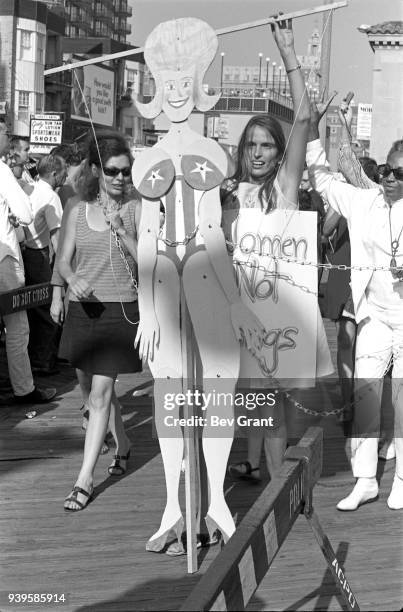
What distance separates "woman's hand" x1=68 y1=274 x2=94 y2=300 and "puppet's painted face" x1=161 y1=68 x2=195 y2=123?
45.0 inches

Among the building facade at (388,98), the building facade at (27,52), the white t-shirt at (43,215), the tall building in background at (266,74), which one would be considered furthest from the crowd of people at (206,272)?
the building facade at (27,52)

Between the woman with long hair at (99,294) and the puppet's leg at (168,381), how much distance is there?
2.32 ft

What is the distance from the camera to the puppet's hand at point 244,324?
4410 mm

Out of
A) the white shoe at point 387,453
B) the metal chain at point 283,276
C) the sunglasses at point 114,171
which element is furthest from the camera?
the white shoe at point 387,453

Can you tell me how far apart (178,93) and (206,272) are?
28.2 inches

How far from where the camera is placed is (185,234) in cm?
443

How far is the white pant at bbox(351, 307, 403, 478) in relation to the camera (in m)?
5.33

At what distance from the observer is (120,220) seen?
17.3ft

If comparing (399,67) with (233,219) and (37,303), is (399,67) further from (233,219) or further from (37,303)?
(233,219)

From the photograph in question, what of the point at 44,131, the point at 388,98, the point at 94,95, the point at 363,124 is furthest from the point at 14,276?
the point at 388,98

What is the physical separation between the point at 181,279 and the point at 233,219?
47 centimetres

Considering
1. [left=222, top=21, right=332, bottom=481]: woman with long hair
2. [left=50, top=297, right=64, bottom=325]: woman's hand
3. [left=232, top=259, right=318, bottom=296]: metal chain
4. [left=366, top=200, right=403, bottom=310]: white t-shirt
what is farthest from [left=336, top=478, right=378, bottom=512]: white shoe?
[left=50, top=297, right=64, bottom=325]: woman's hand

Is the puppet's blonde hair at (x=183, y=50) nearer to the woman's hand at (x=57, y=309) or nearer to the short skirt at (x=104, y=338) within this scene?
the short skirt at (x=104, y=338)

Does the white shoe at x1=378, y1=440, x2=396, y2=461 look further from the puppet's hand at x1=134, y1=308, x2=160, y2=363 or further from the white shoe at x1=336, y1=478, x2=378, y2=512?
the puppet's hand at x1=134, y1=308, x2=160, y2=363
